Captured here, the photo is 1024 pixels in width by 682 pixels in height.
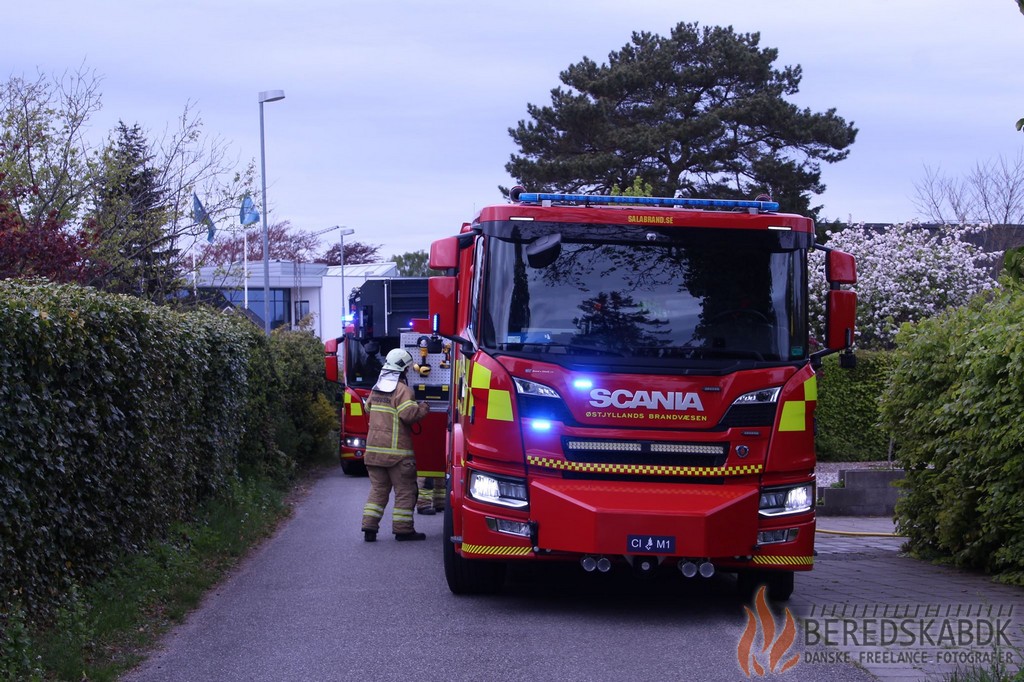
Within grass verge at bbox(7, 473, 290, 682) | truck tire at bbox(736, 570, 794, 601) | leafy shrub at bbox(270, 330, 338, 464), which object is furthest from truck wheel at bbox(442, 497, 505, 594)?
leafy shrub at bbox(270, 330, 338, 464)

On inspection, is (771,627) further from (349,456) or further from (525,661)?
(349,456)

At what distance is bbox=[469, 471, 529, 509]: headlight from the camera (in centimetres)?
824

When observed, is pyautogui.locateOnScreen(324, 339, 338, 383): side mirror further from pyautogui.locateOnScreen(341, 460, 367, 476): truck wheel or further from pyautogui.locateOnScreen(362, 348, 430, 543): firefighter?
pyautogui.locateOnScreen(362, 348, 430, 543): firefighter

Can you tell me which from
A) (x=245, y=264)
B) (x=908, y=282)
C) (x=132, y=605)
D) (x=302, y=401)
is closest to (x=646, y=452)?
(x=132, y=605)

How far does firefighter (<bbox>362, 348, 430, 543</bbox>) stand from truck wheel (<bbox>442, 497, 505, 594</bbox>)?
3.34 meters

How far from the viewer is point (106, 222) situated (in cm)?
1822

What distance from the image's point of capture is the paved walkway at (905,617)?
6.92 meters

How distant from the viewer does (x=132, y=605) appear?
26.7 feet

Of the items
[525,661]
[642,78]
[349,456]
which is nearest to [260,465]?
[349,456]

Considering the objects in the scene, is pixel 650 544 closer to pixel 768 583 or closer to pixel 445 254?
pixel 768 583

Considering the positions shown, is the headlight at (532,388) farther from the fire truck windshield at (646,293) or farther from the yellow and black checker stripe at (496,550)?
the yellow and black checker stripe at (496,550)

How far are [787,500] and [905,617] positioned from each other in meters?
1.09

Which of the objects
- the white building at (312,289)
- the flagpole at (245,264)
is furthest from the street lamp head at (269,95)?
the white building at (312,289)

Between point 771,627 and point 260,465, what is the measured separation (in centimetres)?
1007
